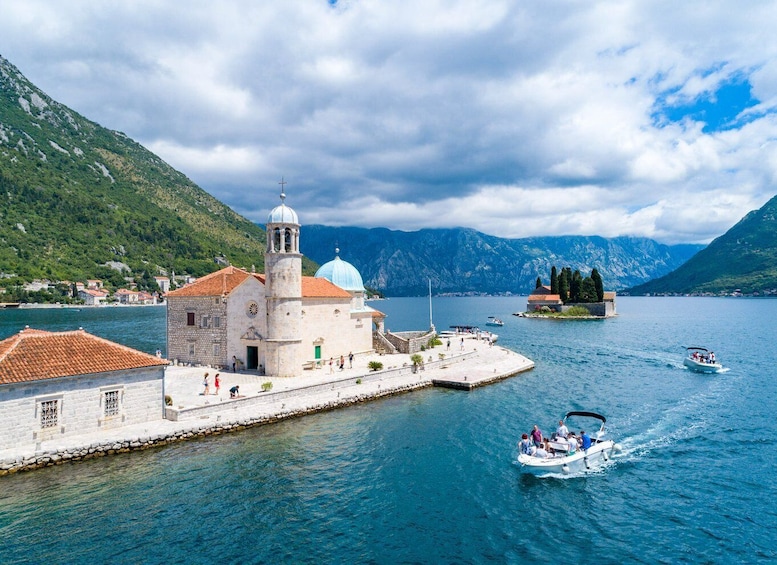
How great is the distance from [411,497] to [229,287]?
30393mm

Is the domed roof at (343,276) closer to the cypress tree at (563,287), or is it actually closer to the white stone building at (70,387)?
the white stone building at (70,387)

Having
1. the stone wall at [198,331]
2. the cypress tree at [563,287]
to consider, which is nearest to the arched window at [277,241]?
the stone wall at [198,331]

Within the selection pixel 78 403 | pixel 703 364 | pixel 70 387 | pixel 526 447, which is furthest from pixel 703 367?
pixel 70 387

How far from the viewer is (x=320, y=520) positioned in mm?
18359

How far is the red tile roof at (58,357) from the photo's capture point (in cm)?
2320

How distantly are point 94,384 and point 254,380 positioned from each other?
552 inches

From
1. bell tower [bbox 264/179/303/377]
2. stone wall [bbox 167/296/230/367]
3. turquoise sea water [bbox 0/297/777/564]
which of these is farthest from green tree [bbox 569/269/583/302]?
stone wall [bbox 167/296/230/367]

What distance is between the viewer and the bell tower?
130 feet

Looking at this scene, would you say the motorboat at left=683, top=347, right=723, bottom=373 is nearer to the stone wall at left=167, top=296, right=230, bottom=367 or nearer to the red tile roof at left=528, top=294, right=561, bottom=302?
the stone wall at left=167, top=296, right=230, bottom=367

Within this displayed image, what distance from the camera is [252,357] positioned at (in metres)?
42.8

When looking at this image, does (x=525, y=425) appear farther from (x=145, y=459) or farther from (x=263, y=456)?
(x=145, y=459)

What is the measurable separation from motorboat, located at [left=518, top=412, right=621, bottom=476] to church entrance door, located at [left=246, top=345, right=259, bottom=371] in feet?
87.3

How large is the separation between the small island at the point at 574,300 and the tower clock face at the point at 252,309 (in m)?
110

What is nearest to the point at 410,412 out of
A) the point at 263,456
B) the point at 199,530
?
the point at 263,456
